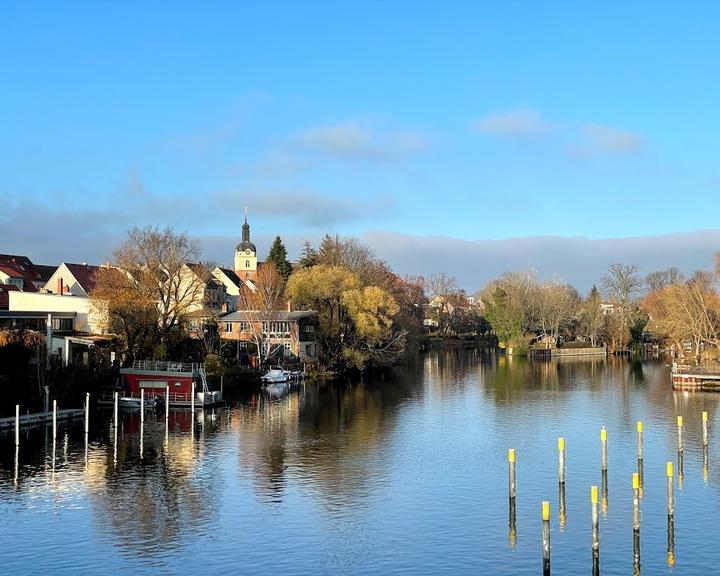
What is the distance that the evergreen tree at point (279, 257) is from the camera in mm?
122750

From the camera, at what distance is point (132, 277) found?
7238 cm

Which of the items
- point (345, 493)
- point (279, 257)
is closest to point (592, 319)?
point (279, 257)

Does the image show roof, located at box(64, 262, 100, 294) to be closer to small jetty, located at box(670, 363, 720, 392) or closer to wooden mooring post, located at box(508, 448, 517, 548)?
small jetty, located at box(670, 363, 720, 392)

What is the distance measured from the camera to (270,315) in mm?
88062

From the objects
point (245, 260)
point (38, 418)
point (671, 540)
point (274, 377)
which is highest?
point (245, 260)

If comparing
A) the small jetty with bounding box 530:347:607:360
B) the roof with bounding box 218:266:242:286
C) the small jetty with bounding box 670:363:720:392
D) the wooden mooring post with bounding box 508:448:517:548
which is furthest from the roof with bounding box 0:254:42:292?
the wooden mooring post with bounding box 508:448:517:548

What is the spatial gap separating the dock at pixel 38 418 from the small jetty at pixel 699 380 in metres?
51.3

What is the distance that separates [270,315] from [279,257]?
3675cm

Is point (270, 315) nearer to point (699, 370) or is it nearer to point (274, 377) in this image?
point (274, 377)

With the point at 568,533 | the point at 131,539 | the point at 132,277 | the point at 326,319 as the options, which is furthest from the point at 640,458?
the point at 326,319

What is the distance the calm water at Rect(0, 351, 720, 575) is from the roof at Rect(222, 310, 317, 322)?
26.2 meters

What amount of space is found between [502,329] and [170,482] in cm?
10004

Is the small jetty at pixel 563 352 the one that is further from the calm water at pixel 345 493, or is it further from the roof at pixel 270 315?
the calm water at pixel 345 493

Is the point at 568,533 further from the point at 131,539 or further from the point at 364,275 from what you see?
the point at 364,275
